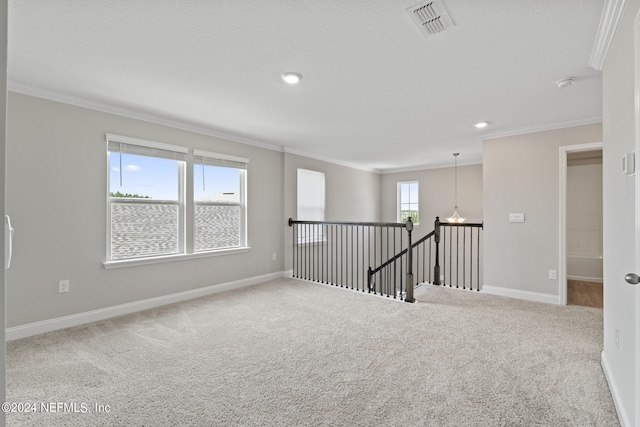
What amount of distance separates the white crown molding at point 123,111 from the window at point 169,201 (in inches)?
10.8

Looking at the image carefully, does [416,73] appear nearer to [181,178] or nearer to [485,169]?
[485,169]

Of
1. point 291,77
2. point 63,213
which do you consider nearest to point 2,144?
point 291,77

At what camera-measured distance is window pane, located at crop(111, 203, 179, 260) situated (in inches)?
129

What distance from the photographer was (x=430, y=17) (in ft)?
5.68

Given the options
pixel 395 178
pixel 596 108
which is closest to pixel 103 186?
pixel 596 108

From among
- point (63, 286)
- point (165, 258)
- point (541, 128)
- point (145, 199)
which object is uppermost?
point (541, 128)

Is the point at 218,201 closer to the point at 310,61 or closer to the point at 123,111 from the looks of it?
the point at 123,111

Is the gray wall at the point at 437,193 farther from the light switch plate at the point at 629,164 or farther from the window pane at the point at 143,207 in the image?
the window pane at the point at 143,207

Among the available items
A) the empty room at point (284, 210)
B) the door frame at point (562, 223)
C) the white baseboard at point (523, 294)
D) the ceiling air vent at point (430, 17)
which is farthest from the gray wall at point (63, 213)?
the door frame at point (562, 223)

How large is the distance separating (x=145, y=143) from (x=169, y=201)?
2.36ft

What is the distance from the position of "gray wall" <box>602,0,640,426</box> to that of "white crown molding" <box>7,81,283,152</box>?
393 centimetres

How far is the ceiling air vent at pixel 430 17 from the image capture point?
1.64m

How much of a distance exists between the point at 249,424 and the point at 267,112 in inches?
114

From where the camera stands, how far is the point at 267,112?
3.39m
